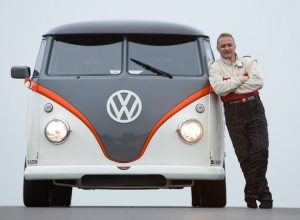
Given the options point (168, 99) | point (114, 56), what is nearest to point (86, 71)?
point (114, 56)

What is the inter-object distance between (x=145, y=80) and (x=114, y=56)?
0.64 meters

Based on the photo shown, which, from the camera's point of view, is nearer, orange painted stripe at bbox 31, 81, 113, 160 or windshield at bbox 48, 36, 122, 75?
orange painted stripe at bbox 31, 81, 113, 160

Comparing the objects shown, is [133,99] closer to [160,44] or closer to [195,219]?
[160,44]

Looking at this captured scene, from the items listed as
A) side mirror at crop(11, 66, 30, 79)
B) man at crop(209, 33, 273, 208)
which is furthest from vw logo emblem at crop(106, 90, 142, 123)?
side mirror at crop(11, 66, 30, 79)

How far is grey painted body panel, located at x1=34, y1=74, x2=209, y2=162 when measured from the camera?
9.50 m

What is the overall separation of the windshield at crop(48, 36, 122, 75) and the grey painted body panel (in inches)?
10.5

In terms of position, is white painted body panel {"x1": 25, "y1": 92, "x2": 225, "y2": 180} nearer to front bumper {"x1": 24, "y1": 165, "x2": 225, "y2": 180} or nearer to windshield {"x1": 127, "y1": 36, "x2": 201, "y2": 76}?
front bumper {"x1": 24, "y1": 165, "x2": 225, "y2": 180}

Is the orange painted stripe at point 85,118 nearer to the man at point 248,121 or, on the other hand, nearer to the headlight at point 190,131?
the headlight at point 190,131

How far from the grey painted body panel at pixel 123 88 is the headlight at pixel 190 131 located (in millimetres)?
242

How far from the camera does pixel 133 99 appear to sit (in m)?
9.58

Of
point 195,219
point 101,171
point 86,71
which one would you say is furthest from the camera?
point 86,71

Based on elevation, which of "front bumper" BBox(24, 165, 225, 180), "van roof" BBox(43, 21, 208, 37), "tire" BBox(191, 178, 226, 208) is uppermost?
"van roof" BBox(43, 21, 208, 37)

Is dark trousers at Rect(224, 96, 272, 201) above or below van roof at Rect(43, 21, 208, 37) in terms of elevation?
below

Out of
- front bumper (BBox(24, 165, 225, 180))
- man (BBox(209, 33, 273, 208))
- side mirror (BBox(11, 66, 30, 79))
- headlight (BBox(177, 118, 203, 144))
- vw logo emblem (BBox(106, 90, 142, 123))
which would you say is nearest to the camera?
front bumper (BBox(24, 165, 225, 180))
